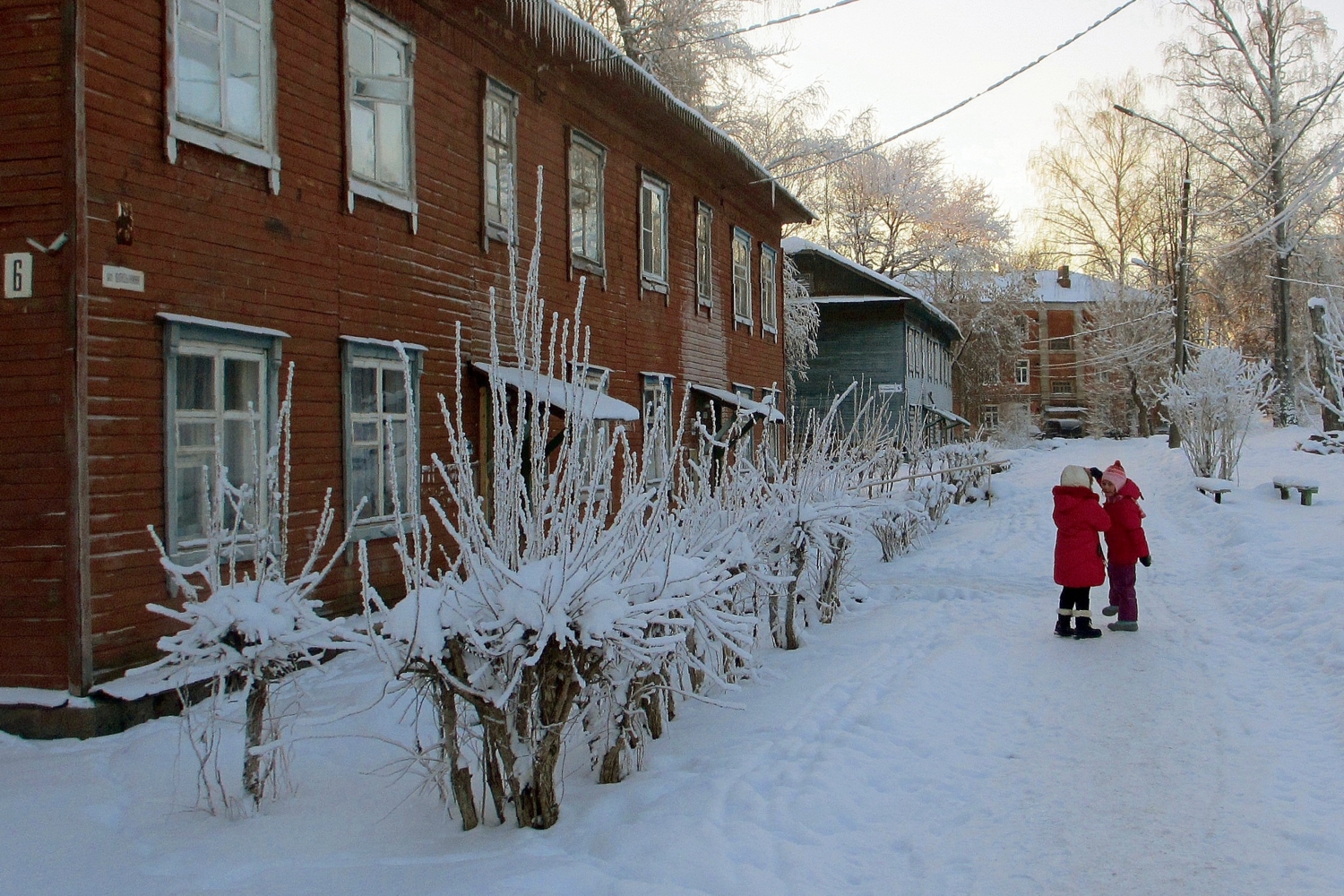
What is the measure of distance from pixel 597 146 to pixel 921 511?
645cm

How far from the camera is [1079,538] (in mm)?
8188

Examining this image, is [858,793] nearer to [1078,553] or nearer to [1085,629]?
[1085,629]

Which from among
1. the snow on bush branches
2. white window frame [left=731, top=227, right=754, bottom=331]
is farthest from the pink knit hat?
white window frame [left=731, top=227, right=754, bottom=331]

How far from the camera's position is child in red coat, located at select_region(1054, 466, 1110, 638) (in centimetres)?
804

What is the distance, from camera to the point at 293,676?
4445 millimetres

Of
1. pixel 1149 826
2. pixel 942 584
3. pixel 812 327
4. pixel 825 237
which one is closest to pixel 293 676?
pixel 1149 826

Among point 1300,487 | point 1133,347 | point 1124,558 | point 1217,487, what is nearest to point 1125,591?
point 1124,558

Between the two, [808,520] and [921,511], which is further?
[921,511]

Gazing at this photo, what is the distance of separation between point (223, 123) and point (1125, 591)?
Result: 7734mm

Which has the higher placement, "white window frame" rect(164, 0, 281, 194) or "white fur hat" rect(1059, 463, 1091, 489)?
"white window frame" rect(164, 0, 281, 194)

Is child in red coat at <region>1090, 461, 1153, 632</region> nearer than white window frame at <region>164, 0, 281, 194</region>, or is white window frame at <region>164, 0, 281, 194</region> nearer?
white window frame at <region>164, 0, 281, 194</region>

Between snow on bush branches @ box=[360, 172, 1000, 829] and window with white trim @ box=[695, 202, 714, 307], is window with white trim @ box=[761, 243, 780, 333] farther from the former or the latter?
snow on bush branches @ box=[360, 172, 1000, 829]

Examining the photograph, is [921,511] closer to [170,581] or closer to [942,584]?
[942,584]

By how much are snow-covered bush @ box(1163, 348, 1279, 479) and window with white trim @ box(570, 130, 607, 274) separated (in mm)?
13131
